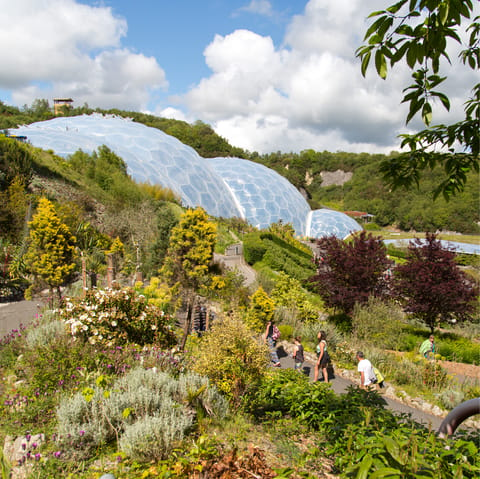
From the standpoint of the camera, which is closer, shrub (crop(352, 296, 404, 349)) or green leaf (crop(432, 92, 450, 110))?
green leaf (crop(432, 92, 450, 110))

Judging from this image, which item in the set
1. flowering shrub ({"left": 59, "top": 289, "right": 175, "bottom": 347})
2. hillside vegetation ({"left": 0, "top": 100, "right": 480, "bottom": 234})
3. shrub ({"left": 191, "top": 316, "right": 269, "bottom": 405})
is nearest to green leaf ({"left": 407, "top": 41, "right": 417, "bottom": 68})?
shrub ({"left": 191, "top": 316, "right": 269, "bottom": 405})

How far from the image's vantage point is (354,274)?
34.4ft

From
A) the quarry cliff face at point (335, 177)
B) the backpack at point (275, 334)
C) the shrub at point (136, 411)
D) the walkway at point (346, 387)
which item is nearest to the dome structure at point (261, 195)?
the backpack at point (275, 334)

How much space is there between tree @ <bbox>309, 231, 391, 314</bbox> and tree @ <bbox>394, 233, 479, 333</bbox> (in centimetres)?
67

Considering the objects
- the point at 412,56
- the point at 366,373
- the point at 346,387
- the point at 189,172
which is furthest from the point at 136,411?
the point at 189,172

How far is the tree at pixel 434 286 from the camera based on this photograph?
33.1 feet

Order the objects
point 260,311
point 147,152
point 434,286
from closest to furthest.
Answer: point 260,311 → point 434,286 → point 147,152

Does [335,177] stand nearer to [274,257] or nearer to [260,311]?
[274,257]

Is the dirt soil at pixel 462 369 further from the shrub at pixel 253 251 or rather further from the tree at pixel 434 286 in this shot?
the shrub at pixel 253 251

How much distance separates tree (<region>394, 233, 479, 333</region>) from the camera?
10.1 m

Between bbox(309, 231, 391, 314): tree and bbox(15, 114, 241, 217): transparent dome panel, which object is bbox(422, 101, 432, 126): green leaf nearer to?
bbox(309, 231, 391, 314): tree

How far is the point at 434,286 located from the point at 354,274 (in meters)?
2.21

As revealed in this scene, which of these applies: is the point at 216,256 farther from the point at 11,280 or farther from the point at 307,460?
the point at 307,460

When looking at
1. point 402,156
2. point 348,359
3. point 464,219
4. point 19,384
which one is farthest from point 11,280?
point 464,219
